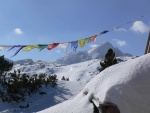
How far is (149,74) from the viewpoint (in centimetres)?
241

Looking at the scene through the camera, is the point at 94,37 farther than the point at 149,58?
Yes

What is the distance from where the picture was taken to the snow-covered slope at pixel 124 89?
2.27 m

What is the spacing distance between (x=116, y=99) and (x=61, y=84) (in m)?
25.6

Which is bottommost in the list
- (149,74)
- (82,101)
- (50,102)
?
(50,102)

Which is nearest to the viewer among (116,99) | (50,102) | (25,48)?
(116,99)

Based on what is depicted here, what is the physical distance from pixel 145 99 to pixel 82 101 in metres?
0.60

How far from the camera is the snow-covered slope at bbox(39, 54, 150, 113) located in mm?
2273

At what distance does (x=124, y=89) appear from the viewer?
2.31m

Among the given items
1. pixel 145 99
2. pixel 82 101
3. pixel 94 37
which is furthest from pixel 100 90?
pixel 94 37

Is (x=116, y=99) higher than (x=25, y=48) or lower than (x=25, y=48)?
lower

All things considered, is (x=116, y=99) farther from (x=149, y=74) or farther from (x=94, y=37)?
(x=94, y=37)

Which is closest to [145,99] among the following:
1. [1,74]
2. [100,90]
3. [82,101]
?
[100,90]

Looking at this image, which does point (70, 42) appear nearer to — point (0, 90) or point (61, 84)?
point (0, 90)

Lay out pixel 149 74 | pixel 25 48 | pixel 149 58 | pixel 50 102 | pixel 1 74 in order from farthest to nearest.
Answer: pixel 1 74 → pixel 50 102 → pixel 25 48 → pixel 149 58 → pixel 149 74
